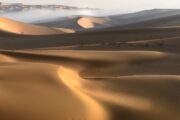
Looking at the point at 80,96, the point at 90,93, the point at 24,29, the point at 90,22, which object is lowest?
the point at 90,22

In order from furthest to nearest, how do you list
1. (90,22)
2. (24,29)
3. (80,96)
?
1. (90,22)
2. (24,29)
3. (80,96)

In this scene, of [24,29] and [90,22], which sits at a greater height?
[24,29]

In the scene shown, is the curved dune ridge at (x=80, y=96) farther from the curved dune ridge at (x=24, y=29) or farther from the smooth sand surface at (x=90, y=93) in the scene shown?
the curved dune ridge at (x=24, y=29)

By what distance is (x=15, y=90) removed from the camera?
24.2 feet

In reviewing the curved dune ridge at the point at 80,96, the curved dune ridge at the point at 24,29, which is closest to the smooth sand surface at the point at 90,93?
the curved dune ridge at the point at 80,96

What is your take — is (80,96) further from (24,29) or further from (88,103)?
(24,29)

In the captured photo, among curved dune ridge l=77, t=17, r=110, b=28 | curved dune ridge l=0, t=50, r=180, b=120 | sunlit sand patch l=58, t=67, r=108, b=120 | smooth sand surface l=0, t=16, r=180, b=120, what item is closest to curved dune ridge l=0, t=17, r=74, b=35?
curved dune ridge l=77, t=17, r=110, b=28

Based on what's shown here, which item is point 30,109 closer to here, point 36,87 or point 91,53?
point 36,87

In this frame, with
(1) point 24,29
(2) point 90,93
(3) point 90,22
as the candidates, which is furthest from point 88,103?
(3) point 90,22

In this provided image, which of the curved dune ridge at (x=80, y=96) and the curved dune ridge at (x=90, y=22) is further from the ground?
the curved dune ridge at (x=80, y=96)

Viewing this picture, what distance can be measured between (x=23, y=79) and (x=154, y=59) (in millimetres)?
6458

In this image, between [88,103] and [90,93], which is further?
[90,93]

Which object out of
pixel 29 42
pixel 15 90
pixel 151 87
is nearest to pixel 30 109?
pixel 15 90

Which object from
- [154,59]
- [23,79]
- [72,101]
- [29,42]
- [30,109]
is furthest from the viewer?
[29,42]
